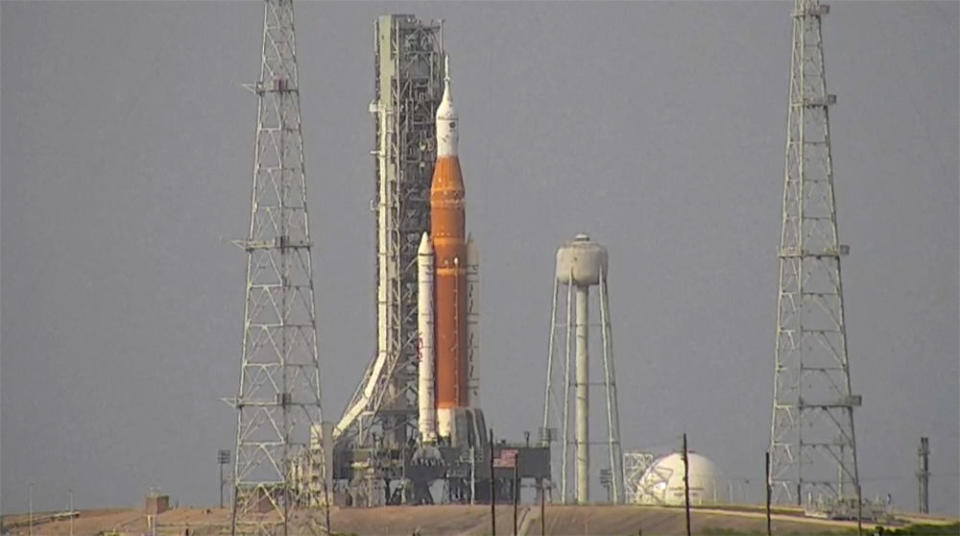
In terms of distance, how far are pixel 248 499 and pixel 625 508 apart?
2368cm

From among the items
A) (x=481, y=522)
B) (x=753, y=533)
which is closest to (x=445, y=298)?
(x=481, y=522)

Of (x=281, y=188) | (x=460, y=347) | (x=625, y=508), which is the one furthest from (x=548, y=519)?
(x=281, y=188)

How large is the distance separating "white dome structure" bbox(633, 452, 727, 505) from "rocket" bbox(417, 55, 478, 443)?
1192 cm

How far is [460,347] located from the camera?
197125 mm

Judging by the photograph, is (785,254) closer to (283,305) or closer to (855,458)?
(855,458)

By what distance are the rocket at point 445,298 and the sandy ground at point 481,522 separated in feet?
24.2

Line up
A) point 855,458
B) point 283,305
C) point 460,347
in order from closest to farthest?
point 283,305
point 855,458
point 460,347

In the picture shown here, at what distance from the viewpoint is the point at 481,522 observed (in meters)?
185

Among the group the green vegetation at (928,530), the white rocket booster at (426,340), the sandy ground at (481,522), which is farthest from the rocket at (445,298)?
the green vegetation at (928,530)

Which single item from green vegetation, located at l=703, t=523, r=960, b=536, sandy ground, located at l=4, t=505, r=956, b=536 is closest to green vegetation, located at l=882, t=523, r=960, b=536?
green vegetation, located at l=703, t=523, r=960, b=536

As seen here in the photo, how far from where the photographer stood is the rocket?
19700 centimetres

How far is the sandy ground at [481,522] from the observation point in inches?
6969

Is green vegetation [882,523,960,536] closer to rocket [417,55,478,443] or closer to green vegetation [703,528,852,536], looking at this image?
green vegetation [703,528,852,536]

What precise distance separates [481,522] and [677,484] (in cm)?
1614
